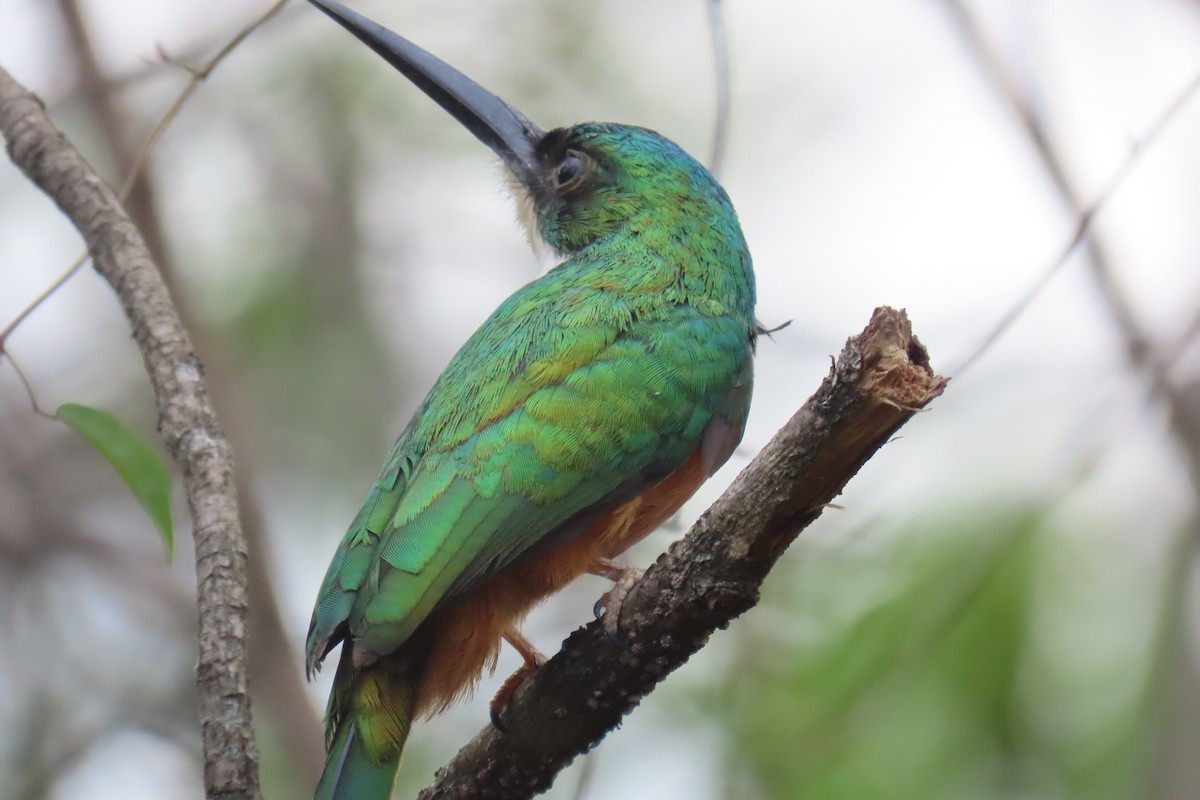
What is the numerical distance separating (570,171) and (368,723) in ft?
6.43

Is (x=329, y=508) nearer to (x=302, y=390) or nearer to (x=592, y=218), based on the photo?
(x=302, y=390)

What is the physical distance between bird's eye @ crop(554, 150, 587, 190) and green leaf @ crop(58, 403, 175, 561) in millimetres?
1589

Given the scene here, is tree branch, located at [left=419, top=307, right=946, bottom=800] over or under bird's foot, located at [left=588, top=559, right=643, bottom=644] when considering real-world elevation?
under

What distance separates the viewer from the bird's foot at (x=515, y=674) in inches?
109

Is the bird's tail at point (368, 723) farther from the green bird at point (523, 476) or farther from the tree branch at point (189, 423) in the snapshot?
the tree branch at point (189, 423)

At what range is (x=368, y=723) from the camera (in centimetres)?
273

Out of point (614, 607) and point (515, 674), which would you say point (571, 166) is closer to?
point (515, 674)

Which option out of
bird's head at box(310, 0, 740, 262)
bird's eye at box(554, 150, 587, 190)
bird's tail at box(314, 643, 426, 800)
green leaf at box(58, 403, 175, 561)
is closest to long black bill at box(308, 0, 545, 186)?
bird's head at box(310, 0, 740, 262)

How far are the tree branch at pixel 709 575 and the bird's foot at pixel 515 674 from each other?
3cm

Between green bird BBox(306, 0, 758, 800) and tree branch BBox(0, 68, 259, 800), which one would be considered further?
green bird BBox(306, 0, 758, 800)

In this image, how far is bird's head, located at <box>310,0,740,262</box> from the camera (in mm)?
3890

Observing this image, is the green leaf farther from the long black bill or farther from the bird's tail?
the long black bill

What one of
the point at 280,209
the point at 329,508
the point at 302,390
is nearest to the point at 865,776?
the point at 329,508

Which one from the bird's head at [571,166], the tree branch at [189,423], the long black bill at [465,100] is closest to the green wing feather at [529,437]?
the tree branch at [189,423]
